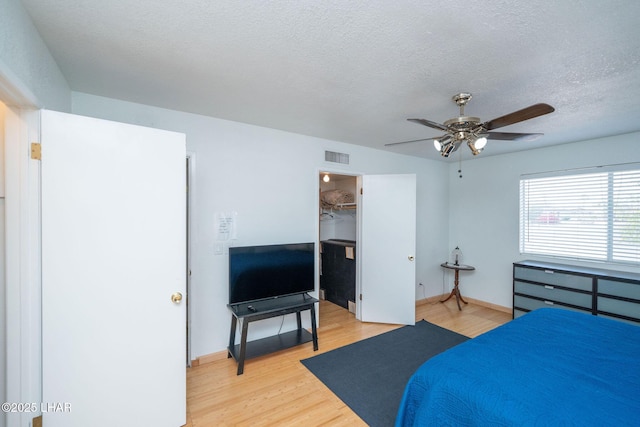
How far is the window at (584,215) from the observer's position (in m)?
3.30

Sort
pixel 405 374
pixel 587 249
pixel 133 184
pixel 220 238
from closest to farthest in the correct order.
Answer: pixel 133 184 < pixel 405 374 < pixel 220 238 < pixel 587 249

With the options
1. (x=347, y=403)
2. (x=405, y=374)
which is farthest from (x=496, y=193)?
(x=347, y=403)

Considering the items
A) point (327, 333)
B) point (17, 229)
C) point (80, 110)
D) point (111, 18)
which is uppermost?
point (111, 18)

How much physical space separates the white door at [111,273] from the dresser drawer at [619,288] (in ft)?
14.6

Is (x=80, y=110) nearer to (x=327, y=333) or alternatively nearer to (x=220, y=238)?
(x=220, y=238)

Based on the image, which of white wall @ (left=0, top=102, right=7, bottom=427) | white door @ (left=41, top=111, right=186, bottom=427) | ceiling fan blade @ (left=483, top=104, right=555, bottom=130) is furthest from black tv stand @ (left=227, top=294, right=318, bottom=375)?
ceiling fan blade @ (left=483, top=104, right=555, bottom=130)

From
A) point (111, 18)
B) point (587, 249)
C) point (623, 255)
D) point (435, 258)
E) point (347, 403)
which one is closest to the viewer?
point (111, 18)

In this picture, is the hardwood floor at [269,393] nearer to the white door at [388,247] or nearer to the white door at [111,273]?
the white door at [111,273]

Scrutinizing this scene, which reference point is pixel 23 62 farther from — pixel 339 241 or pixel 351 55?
pixel 339 241

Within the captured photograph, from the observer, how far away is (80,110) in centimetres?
231

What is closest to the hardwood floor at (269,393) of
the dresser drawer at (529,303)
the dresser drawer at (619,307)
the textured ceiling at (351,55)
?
the dresser drawer at (529,303)

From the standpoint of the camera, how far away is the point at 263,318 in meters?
2.71

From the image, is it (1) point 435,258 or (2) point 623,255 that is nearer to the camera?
(2) point 623,255

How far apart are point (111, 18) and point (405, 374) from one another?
343 cm
